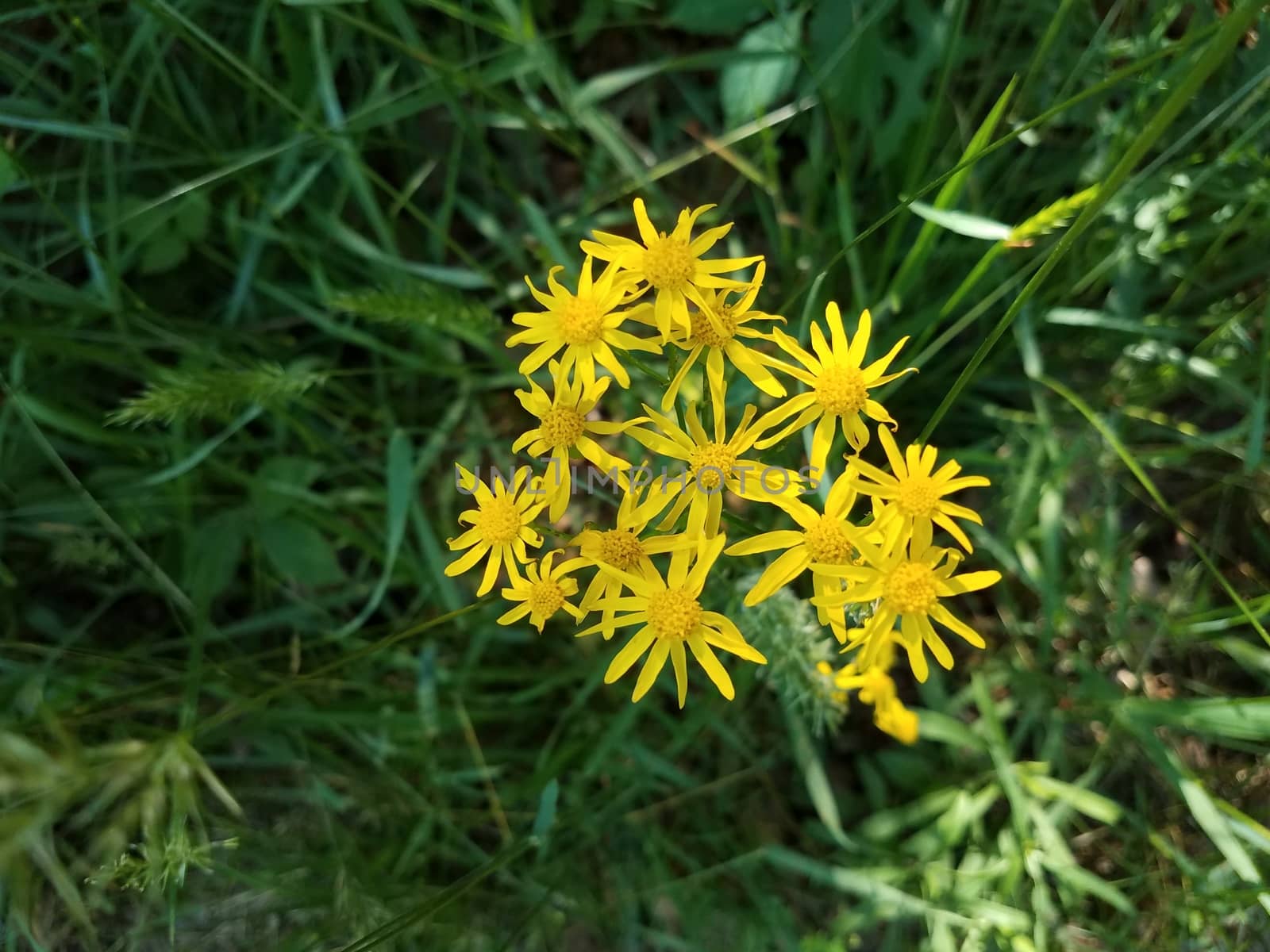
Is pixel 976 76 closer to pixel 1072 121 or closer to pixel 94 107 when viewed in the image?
pixel 1072 121

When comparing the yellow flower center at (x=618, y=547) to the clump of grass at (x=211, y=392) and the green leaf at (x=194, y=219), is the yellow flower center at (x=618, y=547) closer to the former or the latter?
the clump of grass at (x=211, y=392)

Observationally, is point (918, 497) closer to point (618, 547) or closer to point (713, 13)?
point (618, 547)

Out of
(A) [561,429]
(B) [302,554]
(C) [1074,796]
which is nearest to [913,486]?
(A) [561,429]

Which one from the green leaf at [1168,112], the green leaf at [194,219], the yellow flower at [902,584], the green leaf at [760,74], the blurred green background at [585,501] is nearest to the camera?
the green leaf at [1168,112]

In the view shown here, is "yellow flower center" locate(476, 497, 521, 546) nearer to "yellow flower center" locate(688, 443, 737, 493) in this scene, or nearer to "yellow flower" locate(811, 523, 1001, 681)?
"yellow flower center" locate(688, 443, 737, 493)

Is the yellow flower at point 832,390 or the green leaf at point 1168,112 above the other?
the green leaf at point 1168,112

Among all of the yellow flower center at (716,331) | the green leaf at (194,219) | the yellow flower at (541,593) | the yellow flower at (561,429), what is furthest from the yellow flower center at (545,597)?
the green leaf at (194,219)

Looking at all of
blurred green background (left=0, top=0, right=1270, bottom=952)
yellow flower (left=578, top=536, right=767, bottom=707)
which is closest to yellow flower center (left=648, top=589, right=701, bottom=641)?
yellow flower (left=578, top=536, right=767, bottom=707)
